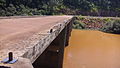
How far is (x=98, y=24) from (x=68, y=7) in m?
11.3

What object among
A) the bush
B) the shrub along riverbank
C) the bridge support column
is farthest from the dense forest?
the bridge support column

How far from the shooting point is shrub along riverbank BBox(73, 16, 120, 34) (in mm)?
25516

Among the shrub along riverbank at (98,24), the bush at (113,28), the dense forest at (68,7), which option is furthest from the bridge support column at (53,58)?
the dense forest at (68,7)

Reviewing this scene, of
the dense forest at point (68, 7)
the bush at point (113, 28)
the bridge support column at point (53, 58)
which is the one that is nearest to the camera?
the bridge support column at point (53, 58)

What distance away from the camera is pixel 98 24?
1158 inches

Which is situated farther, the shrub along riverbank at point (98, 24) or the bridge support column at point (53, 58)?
the shrub along riverbank at point (98, 24)

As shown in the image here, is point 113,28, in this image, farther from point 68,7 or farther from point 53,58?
point 53,58

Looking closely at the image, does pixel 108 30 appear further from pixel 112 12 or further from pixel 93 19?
pixel 112 12

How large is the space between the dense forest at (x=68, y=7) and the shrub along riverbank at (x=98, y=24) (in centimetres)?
724

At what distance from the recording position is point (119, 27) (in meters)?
25.1

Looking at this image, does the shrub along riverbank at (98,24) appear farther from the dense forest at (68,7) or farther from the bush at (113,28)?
the dense forest at (68,7)

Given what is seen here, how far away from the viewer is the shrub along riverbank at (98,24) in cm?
2552

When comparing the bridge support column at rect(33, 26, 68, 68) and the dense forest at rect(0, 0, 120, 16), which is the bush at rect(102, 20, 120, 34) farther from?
the bridge support column at rect(33, 26, 68, 68)

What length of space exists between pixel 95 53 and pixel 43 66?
539 centimetres
